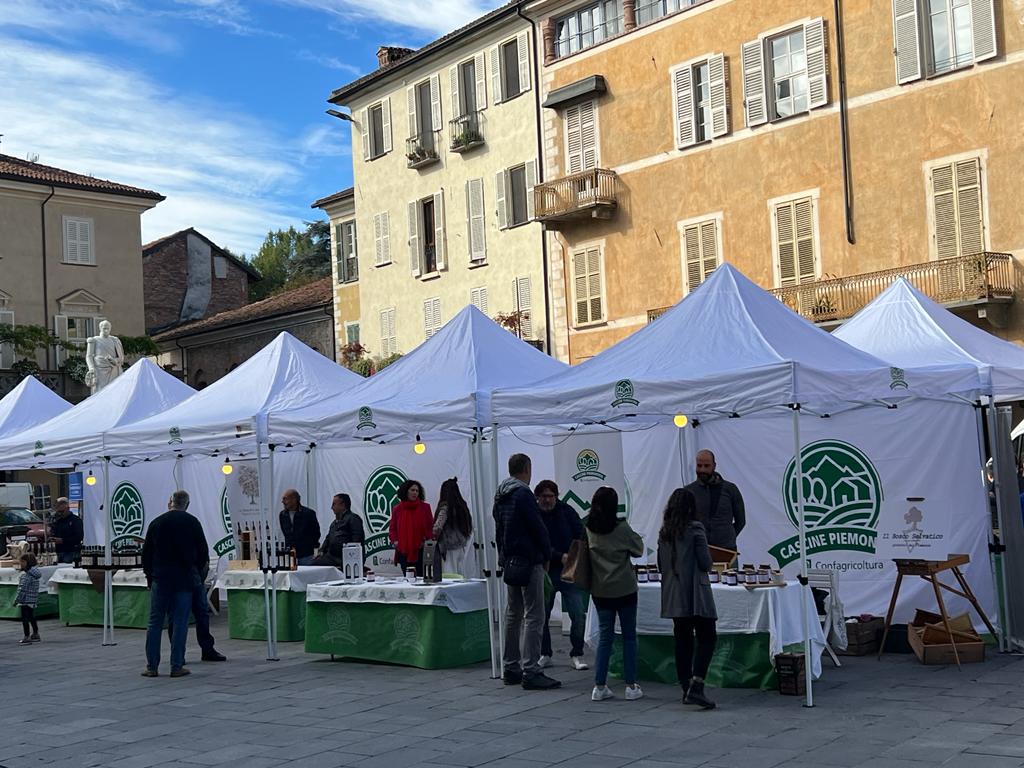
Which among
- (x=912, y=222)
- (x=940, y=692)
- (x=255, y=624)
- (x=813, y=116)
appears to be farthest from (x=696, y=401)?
(x=813, y=116)

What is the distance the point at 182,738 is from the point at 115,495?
40.5ft

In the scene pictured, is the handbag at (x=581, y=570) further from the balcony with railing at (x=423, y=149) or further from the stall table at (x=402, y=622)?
the balcony with railing at (x=423, y=149)

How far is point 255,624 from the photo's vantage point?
14898 mm

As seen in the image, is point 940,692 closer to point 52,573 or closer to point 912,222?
point 52,573

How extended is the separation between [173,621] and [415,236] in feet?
81.1

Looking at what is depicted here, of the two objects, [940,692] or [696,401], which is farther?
[696,401]

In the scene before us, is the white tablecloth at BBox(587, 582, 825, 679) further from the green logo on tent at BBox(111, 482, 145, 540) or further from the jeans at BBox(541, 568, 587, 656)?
the green logo on tent at BBox(111, 482, 145, 540)

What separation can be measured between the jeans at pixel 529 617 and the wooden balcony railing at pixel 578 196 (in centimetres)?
1976

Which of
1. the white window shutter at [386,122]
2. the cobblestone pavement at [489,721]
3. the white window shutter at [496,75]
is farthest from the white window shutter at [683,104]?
the cobblestone pavement at [489,721]

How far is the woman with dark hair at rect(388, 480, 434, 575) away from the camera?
1562 centimetres

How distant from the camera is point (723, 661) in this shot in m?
10.3

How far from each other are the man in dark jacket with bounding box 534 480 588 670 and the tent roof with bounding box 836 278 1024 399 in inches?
135

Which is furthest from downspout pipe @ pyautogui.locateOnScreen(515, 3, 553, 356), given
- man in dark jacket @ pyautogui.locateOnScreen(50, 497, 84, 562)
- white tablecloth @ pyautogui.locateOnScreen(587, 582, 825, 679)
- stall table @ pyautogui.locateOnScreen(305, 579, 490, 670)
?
white tablecloth @ pyautogui.locateOnScreen(587, 582, 825, 679)

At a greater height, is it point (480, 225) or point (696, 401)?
point (480, 225)
